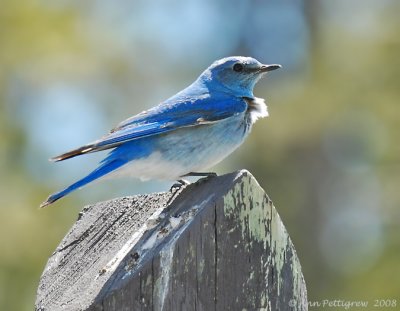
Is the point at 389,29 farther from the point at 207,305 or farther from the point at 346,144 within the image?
the point at 207,305

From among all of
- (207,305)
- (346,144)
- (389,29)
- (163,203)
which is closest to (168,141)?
(163,203)

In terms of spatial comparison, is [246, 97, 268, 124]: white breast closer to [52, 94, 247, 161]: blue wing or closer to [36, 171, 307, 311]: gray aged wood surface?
[52, 94, 247, 161]: blue wing

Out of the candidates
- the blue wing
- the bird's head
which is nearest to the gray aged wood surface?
the blue wing

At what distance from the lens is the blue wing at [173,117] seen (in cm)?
540

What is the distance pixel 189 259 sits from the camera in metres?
3.83

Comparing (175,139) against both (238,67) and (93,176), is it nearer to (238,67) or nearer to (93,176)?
(93,176)

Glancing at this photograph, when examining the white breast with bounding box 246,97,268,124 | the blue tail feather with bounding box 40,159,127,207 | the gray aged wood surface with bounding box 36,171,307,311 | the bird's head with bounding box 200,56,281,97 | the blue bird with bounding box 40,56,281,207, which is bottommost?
the gray aged wood surface with bounding box 36,171,307,311

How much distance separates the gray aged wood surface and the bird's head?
2291 millimetres

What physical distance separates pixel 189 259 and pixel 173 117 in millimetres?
1867

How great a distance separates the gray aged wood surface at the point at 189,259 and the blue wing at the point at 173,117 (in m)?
1.07

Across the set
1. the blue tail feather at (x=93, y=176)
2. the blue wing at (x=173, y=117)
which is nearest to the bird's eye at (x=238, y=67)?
the blue wing at (x=173, y=117)

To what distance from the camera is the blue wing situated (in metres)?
5.40

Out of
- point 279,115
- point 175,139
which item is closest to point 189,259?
A: point 175,139

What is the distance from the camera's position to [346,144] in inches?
561
